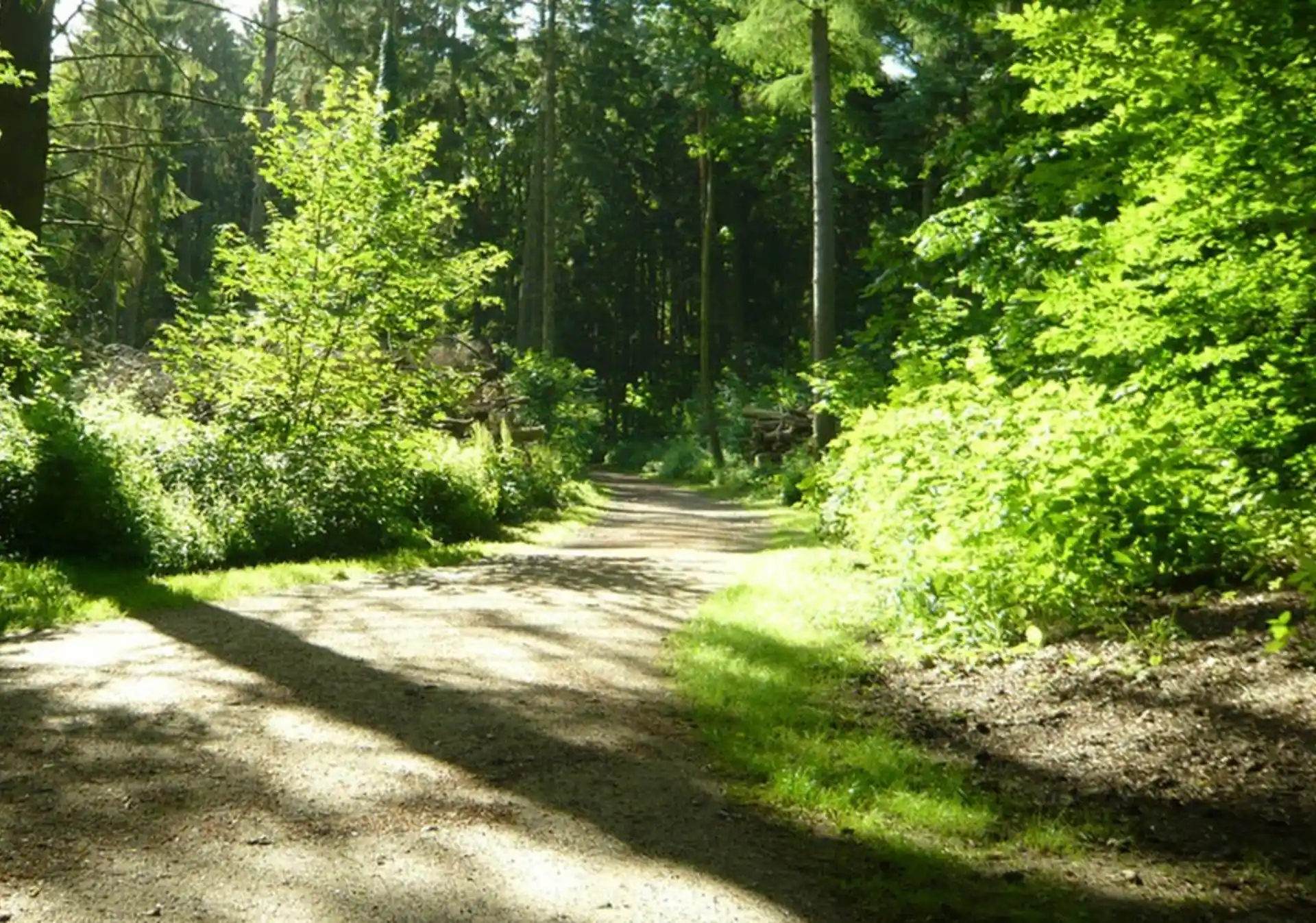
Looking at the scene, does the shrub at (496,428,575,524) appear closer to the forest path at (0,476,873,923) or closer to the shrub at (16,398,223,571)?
the shrub at (16,398,223,571)

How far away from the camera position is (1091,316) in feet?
20.9

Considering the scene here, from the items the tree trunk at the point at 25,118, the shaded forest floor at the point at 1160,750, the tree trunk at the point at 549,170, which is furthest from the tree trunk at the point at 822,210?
the tree trunk at the point at 549,170

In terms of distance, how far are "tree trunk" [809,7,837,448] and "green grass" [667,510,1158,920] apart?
10186mm

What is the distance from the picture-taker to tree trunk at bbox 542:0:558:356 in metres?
32.3

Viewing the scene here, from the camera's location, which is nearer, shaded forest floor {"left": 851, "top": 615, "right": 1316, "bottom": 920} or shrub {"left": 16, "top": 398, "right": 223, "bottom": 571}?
shaded forest floor {"left": 851, "top": 615, "right": 1316, "bottom": 920}

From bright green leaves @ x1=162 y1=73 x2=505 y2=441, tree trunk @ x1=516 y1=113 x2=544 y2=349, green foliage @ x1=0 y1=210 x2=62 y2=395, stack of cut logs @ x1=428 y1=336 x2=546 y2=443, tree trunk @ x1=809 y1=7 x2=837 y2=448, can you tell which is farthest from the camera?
tree trunk @ x1=516 y1=113 x2=544 y2=349

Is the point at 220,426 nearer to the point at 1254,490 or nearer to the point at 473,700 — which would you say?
the point at 473,700

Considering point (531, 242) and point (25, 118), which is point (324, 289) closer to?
point (25, 118)

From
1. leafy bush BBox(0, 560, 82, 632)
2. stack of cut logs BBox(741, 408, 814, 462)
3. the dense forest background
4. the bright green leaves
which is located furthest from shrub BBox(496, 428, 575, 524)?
leafy bush BBox(0, 560, 82, 632)

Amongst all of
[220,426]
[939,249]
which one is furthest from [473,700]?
[220,426]

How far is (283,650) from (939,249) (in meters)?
6.17

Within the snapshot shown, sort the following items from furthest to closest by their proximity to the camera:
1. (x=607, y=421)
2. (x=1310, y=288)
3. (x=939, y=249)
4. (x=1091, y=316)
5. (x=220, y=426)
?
(x=607, y=421) → (x=220, y=426) → (x=939, y=249) → (x=1091, y=316) → (x=1310, y=288)

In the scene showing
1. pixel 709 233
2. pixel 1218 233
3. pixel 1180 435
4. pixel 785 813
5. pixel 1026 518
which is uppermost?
pixel 709 233

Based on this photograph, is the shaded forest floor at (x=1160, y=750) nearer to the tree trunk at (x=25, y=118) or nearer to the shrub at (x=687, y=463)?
the tree trunk at (x=25, y=118)
